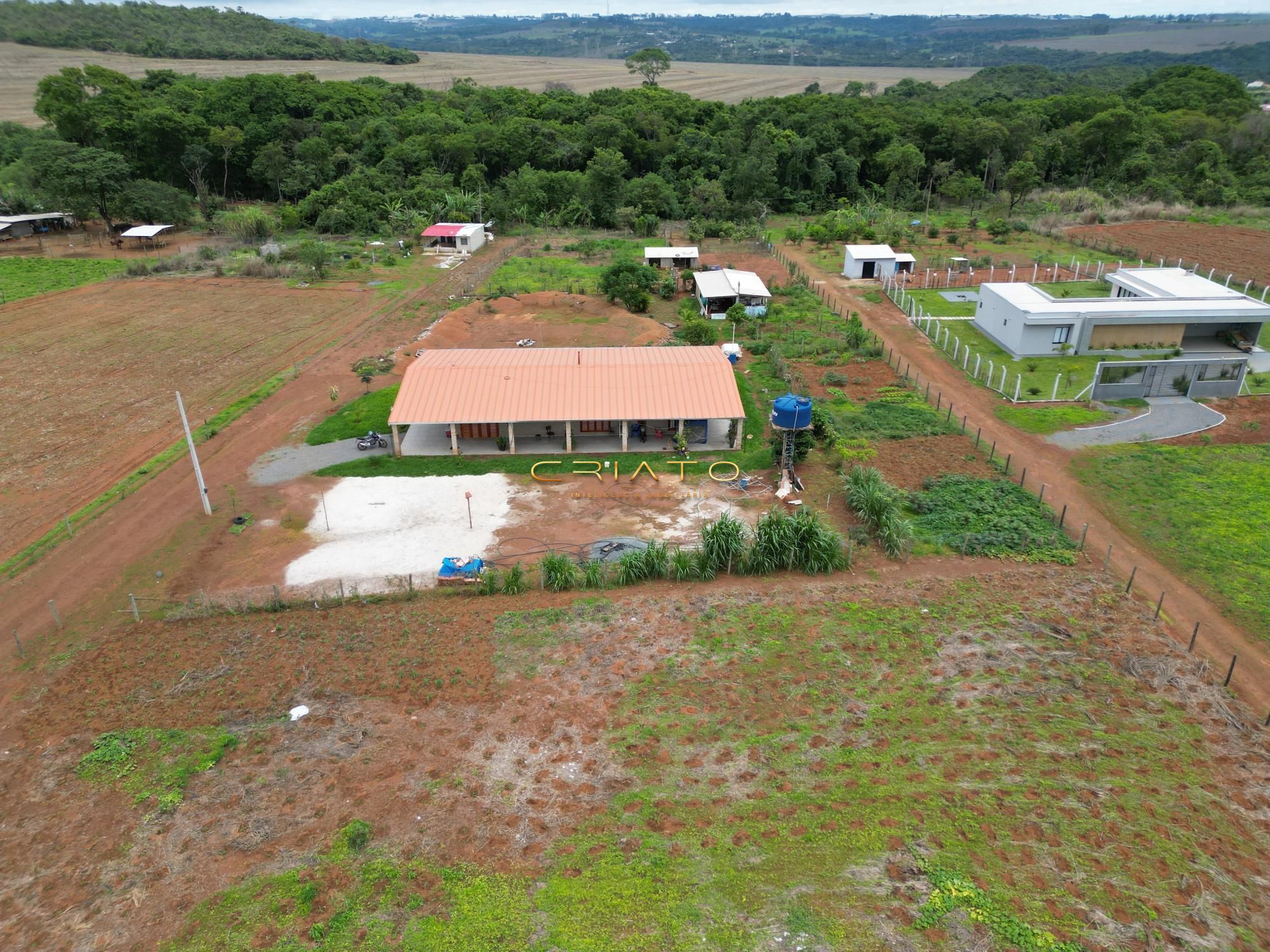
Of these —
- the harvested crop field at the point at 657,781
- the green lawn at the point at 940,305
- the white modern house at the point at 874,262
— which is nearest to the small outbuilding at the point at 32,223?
the harvested crop field at the point at 657,781

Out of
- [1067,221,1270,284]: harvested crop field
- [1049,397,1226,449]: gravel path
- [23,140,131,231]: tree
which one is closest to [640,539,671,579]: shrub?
[1049,397,1226,449]: gravel path

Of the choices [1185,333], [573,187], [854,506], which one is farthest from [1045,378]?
[573,187]

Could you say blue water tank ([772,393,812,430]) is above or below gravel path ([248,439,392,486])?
above

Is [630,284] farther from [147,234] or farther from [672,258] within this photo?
[147,234]

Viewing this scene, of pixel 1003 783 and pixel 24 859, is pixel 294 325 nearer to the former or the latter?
pixel 24 859

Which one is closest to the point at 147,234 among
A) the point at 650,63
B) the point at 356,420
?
the point at 356,420

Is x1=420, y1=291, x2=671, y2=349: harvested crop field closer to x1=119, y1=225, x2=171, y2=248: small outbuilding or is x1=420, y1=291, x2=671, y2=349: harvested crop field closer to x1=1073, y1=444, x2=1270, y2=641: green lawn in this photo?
x1=1073, y1=444, x2=1270, y2=641: green lawn

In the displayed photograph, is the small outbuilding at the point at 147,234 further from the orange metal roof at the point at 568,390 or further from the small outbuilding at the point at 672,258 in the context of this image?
the orange metal roof at the point at 568,390
